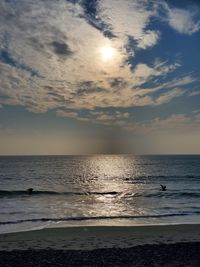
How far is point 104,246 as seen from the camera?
1670cm

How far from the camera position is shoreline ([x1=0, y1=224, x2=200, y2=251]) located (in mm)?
16953

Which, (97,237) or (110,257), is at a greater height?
(97,237)

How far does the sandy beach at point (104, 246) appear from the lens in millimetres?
13383

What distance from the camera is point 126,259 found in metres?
13.7

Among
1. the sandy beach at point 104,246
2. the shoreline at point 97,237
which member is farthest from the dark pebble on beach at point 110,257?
the shoreline at point 97,237

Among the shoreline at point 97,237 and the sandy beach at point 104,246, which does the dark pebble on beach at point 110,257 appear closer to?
the sandy beach at point 104,246

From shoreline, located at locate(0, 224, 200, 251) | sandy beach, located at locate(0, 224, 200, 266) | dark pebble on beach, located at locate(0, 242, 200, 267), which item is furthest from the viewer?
shoreline, located at locate(0, 224, 200, 251)

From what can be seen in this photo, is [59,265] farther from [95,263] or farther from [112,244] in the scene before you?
[112,244]

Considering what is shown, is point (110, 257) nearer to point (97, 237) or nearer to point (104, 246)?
point (104, 246)

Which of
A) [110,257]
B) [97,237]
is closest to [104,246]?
[97,237]

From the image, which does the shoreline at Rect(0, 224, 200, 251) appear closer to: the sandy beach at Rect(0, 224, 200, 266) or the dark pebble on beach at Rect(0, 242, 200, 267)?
the sandy beach at Rect(0, 224, 200, 266)

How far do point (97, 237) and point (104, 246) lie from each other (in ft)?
8.62

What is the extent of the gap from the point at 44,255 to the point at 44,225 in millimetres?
9795

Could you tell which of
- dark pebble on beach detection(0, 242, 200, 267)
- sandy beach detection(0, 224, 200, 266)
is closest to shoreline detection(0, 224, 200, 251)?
sandy beach detection(0, 224, 200, 266)
